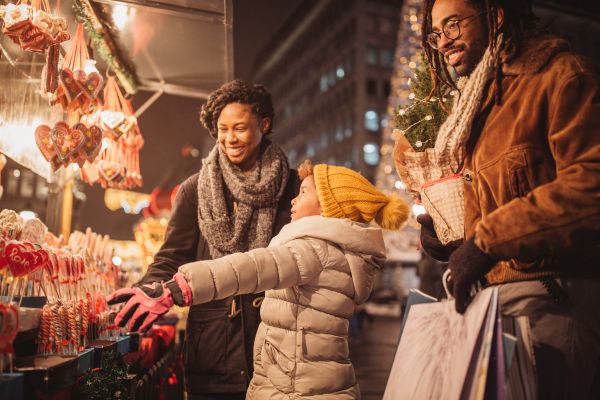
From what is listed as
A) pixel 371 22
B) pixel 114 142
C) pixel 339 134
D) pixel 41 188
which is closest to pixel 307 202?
pixel 114 142

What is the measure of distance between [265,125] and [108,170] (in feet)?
9.63

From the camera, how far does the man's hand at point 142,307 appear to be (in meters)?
2.46

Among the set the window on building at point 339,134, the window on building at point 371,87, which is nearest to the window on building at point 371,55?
the window on building at point 371,87

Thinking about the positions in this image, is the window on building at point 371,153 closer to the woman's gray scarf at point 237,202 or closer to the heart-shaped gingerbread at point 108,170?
the heart-shaped gingerbread at point 108,170

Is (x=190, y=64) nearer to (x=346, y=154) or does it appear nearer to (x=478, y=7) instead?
(x=478, y=7)

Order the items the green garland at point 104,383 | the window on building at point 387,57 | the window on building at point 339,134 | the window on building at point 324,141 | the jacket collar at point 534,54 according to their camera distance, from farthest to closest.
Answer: the window on building at point 324,141 < the window on building at point 339,134 < the window on building at point 387,57 < the green garland at point 104,383 < the jacket collar at point 534,54

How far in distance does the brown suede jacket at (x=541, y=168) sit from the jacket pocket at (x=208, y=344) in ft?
6.70

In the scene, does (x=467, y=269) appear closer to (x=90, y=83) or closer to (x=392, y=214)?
(x=392, y=214)

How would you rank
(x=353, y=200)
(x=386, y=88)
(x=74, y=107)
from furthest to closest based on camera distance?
1. (x=386, y=88)
2. (x=74, y=107)
3. (x=353, y=200)

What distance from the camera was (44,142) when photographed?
485 centimetres

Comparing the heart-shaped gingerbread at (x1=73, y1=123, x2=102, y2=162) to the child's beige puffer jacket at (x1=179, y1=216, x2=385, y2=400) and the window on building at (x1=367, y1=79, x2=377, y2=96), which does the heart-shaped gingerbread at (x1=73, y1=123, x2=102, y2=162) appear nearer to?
the child's beige puffer jacket at (x1=179, y1=216, x2=385, y2=400)

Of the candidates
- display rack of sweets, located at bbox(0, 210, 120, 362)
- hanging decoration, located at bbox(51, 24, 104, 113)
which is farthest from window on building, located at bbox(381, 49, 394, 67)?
display rack of sweets, located at bbox(0, 210, 120, 362)

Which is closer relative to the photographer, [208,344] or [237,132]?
[208,344]

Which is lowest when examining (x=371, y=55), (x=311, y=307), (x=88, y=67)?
(x=311, y=307)
